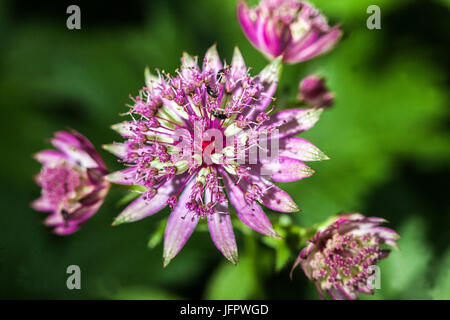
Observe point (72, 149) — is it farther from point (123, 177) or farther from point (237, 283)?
point (237, 283)

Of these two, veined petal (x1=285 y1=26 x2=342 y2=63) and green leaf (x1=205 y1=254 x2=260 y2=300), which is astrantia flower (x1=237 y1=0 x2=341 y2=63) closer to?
veined petal (x1=285 y1=26 x2=342 y2=63)

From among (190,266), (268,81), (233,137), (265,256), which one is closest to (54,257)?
(190,266)

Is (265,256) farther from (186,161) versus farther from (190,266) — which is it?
(186,161)

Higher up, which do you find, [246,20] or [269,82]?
[246,20]

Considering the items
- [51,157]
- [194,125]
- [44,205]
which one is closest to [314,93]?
[194,125]

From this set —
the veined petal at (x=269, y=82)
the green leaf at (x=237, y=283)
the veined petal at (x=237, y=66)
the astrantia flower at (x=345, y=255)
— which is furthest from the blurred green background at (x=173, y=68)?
the veined petal at (x=237, y=66)

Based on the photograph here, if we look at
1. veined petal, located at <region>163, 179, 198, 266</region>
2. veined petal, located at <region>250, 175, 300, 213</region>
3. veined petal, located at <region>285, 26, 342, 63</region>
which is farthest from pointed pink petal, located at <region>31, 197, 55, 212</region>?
veined petal, located at <region>285, 26, 342, 63</region>

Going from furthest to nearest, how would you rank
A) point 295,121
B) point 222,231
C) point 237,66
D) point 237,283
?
point 237,283 → point 237,66 → point 295,121 → point 222,231
